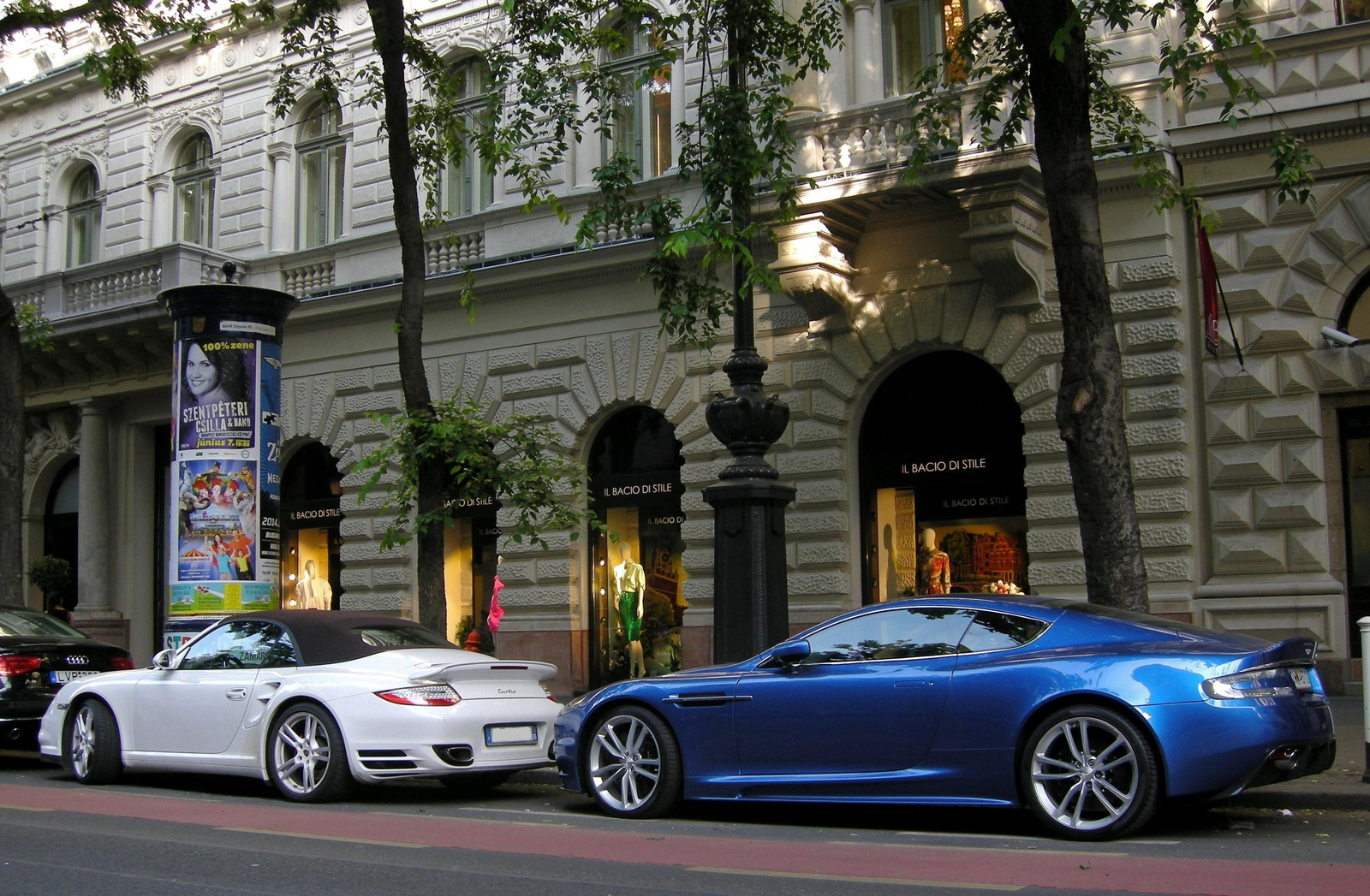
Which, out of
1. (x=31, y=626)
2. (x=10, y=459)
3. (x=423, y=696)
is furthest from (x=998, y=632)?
(x=10, y=459)

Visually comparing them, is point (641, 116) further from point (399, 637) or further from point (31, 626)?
point (399, 637)

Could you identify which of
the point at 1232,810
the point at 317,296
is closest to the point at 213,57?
the point at 317,296

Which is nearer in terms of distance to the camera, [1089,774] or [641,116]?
[1089,774]

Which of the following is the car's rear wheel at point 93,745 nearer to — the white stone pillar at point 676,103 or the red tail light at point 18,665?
the red tail light at point 18,665

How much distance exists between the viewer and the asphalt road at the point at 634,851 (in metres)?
6.48

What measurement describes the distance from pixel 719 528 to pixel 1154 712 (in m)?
4.93

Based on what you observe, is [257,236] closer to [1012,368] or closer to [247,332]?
[247,332]

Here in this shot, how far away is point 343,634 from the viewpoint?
34.6 feet

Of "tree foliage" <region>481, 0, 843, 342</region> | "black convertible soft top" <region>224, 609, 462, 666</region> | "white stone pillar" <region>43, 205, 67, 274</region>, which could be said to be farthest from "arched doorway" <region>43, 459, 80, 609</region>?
"black convertible soft top" <region>224, 609, 462, 666</region>

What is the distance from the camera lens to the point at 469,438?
47.1 ft

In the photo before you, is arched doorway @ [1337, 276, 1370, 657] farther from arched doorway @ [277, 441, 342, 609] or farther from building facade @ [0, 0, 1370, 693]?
arched doorway @ [277, 441, 342, 609]

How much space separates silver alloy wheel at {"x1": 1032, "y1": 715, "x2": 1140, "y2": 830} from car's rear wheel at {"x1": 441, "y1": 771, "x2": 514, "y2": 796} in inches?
164

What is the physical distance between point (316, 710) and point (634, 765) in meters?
2.43

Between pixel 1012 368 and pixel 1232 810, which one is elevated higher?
pixel 1012 368
